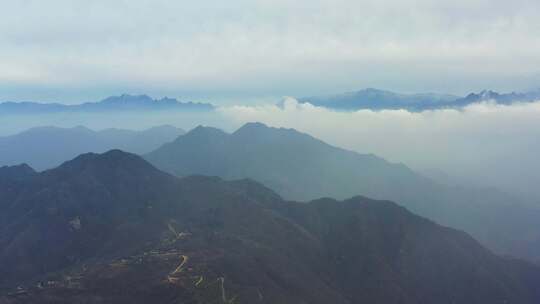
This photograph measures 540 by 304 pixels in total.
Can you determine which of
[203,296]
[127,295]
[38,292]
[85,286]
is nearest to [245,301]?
[203,296]

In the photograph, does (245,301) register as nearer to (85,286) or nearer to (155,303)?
(155,303)

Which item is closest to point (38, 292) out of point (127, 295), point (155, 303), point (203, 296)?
point (127, 295)

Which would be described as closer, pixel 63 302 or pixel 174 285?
pixel 63 302

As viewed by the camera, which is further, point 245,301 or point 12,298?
point 245,301

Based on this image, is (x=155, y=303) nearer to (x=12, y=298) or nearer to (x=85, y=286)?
(x=85, y=286)

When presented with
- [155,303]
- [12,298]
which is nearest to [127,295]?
[155,303]

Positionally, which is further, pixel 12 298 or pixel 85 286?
pixel 85 286

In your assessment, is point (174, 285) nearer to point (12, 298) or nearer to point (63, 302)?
point (63, 302)
